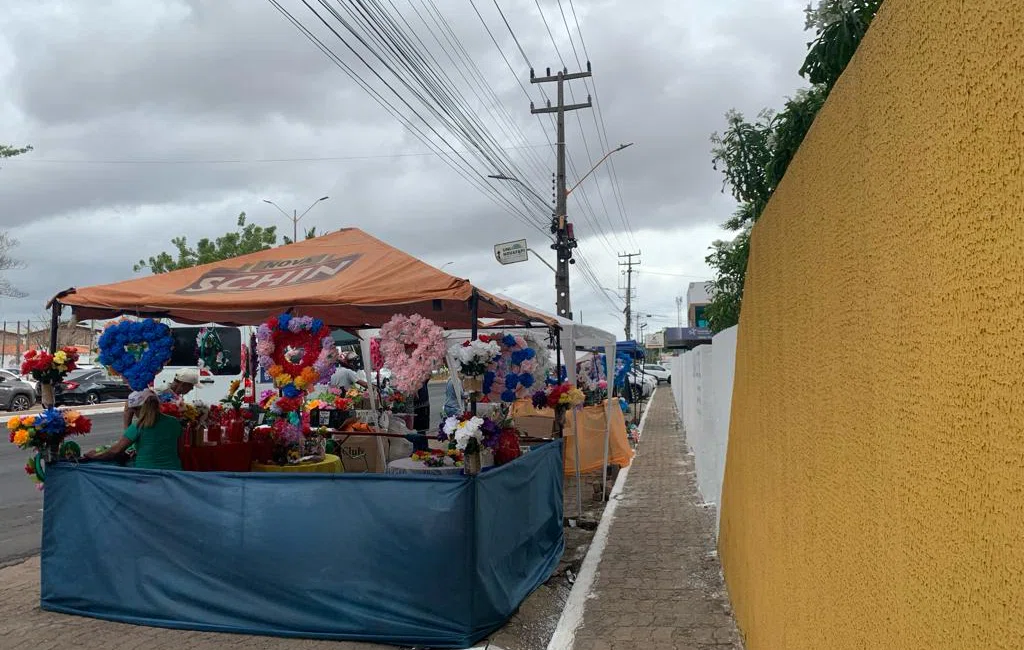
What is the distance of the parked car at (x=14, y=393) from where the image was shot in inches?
987

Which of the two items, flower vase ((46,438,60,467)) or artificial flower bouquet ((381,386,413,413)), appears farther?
artificial flower bouquet ((381,386,413,413))

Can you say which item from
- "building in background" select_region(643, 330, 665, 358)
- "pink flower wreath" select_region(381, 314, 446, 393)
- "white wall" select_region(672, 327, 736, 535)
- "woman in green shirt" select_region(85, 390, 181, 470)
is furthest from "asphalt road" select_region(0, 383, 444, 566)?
"building in background" select_region(643, 330, 665, 358)

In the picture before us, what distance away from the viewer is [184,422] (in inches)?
285

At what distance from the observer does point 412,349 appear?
744 centimetres

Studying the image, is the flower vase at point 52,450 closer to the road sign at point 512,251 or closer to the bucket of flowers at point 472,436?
the bucket of flowers at point 472,436

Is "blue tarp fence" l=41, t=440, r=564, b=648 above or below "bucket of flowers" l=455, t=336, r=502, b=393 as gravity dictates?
below

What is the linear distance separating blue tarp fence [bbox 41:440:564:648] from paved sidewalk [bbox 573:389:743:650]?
0.79 meters

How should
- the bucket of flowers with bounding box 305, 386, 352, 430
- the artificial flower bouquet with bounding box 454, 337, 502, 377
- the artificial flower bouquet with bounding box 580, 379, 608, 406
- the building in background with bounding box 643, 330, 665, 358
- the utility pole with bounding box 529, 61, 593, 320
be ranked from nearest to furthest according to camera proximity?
the artificial flower bouquet with bounding box 454, 337, 502, 377
the bucket of flowers with bounding box 305, 386, 352, 430
the artificial flower bouquet with bounding box 580, 379, 608, 406
the utility pole with bounding box 529, 61, 593, 320
the building in background with bounding box 643, 330, 665, 358

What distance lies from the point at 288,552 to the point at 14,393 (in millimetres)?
24740

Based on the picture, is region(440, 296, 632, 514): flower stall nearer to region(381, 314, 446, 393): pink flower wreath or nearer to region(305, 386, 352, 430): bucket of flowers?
region(381, 314, 446, 393): pink flower wreath

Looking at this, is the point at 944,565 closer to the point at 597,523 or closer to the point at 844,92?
the point at 844,92

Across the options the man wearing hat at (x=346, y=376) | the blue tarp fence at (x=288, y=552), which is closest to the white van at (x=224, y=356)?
the man wearing hat at (x=346, y=376)

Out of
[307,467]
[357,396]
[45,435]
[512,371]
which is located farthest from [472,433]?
[357,396]

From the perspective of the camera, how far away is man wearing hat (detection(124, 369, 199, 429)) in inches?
242
